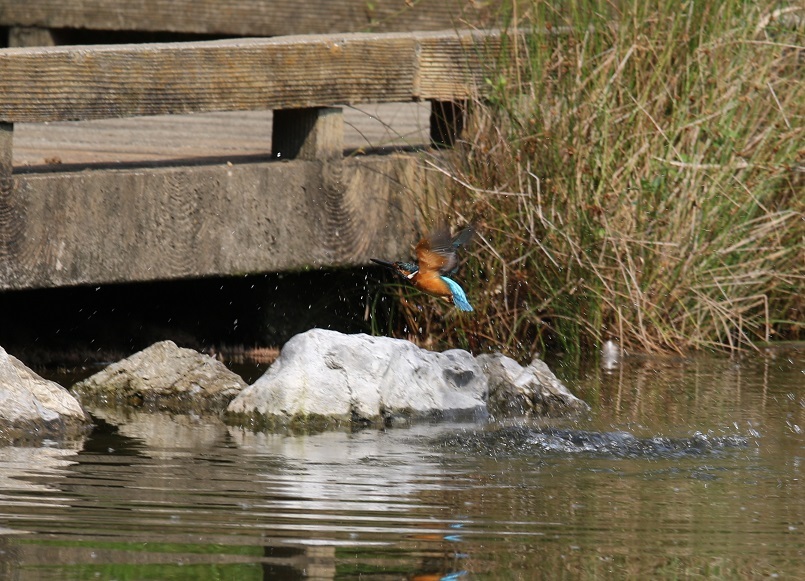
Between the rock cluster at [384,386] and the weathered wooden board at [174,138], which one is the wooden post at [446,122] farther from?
the rock cluster at [384,386]

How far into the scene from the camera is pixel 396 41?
21.0 ft

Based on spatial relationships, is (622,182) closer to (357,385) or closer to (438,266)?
(438,266)

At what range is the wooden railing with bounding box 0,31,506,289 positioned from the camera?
5473 mm

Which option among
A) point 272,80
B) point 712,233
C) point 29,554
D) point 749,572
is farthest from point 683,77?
point 29,554

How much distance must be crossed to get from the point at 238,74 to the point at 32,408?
1.66m

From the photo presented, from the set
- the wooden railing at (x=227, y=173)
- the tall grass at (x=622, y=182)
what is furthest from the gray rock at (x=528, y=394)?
the wooden railing at (x=227, y=173)

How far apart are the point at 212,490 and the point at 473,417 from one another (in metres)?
1.69

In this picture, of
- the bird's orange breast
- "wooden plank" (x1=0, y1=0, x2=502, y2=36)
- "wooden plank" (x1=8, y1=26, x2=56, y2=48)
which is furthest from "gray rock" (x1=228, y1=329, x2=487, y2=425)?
"wooden plank" (x1=8, y1=26, x2=56, y2=48)

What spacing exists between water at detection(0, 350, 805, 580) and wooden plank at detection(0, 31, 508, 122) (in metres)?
1.16

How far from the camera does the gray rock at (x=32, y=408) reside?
4.76 metres

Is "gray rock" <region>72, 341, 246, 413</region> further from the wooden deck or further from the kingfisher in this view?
the wooden deck

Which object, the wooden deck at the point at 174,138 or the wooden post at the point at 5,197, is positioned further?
the wooden deck at the point at 174,138

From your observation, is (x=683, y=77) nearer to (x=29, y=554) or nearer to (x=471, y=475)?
(x=471, y=475)

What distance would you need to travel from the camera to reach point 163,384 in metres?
5.61
